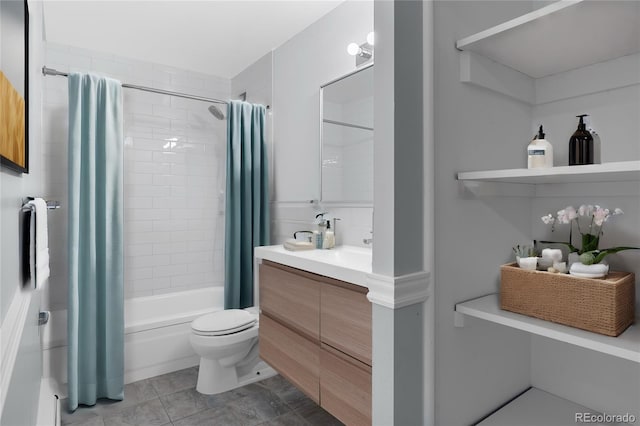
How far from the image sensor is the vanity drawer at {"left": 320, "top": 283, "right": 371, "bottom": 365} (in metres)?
1.49

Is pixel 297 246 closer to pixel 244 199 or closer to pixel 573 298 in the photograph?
pixel 244 199

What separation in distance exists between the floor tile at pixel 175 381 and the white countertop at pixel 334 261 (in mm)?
1120

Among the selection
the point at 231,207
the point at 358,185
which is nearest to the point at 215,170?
the point at 231,207

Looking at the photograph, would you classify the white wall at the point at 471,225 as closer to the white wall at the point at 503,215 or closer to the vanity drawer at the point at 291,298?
the white wall at the point at 503,215

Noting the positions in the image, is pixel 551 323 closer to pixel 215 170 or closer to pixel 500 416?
pixel 500 416

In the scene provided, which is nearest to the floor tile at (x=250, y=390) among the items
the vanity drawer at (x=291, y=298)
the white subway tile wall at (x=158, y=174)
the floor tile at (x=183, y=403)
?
the floor tile at (x=183, y=403)

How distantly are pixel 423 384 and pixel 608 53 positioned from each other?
1.16 metres

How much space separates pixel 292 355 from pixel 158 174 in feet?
7.28

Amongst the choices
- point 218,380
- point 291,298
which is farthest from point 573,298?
point 218,380

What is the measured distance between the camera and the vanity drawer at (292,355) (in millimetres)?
1812

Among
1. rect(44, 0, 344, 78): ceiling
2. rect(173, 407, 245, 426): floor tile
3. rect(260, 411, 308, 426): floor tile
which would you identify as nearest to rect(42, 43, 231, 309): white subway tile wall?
rect(44, 0, 344, 78): ceiling

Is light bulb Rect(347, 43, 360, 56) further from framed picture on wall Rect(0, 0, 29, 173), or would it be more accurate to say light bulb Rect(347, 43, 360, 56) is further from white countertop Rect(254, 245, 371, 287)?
framed picture on wall Rect(0, 0, 29, 173)

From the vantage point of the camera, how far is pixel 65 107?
296cm

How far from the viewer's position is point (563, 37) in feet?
3.39
